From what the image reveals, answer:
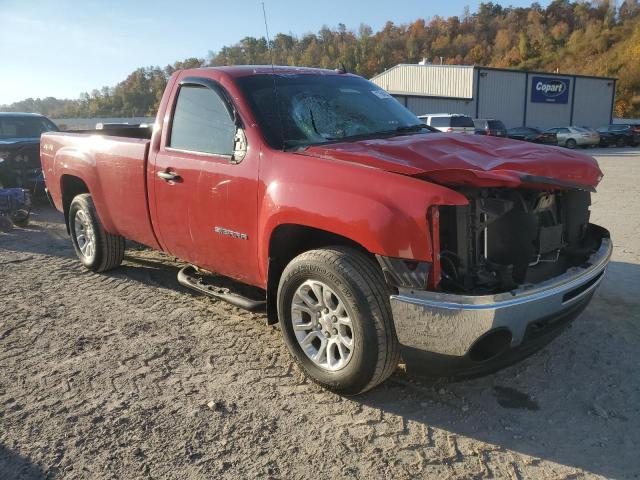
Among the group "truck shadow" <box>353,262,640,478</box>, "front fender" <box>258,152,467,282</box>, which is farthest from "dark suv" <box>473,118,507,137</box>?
"front fender" <box>258,152,467,282</box>

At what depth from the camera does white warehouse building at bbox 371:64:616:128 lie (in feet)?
123

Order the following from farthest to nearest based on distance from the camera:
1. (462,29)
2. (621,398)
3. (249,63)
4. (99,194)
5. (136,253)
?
(462,29) → (136,253) → (99,194) → (249,63) → (621,398)

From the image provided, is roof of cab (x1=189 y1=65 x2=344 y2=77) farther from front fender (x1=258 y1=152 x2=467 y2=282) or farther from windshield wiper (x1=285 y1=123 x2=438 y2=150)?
front fender (x1=258 y1=152 x2=467 y2=282)

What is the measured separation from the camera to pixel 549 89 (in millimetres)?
41000

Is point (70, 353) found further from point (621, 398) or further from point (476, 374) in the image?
point (621, 398)

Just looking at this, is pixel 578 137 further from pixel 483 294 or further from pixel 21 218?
pixel 483 294

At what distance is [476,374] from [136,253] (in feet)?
16.1

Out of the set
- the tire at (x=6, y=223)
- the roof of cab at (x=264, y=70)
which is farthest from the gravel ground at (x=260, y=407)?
the tire at (x=6, y=223)

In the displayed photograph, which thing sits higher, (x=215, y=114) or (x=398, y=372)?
(x=215, y=114)

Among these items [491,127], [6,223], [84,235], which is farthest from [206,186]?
[491,127]

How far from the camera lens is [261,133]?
354 centimetres

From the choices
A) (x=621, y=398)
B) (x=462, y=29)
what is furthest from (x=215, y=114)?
(x=462, y=29)

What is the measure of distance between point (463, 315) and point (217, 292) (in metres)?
2.11

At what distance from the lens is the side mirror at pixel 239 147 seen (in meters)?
3.58
